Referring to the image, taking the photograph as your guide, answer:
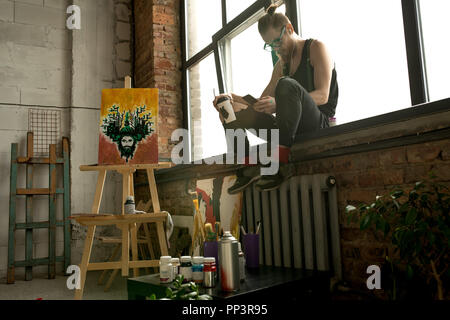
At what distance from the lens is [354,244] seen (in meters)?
1.98

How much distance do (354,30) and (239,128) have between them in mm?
870

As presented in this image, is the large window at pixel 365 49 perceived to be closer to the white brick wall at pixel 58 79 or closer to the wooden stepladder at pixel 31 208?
the white brick wall at pixel 58 79

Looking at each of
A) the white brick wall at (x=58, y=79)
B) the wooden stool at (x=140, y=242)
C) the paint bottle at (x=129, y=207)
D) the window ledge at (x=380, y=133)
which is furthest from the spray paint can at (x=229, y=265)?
the white brick wall at (x=58, y=79)

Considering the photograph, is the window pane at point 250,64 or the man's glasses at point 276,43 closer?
the man's glasses at point 276,43

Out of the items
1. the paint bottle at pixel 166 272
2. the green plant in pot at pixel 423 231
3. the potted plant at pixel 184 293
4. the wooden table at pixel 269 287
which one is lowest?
the wooden table at pixel 269 287

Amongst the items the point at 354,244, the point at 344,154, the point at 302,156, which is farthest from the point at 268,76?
the point at 354,244

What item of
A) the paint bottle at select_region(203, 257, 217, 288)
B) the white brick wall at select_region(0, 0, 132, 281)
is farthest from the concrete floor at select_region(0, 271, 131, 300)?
the paint bottle at select_region(203, 257, 217, 288)

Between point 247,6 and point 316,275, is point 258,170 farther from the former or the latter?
point 247,6

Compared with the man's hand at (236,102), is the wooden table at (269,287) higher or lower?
lower

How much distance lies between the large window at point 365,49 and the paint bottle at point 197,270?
118cm

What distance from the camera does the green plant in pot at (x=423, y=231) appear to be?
142 cm

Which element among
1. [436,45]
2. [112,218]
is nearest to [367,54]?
[436,45]

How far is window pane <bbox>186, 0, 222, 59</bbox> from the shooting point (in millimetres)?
3879

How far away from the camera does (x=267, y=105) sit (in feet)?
7.66
